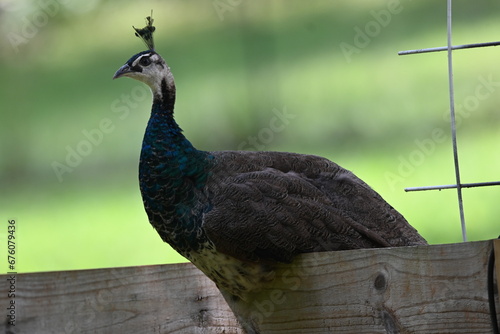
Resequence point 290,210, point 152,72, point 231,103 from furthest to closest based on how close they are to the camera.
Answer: point 231,103, point 152,72, point 290,210

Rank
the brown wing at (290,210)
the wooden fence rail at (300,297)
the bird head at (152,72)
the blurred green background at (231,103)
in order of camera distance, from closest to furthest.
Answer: the wooden fence rail at (300,297) < the brown wing at (290,210) < the bird head at (152,72) < the blurred green background at (231,103)

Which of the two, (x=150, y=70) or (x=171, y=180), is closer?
(x=171, y=180)

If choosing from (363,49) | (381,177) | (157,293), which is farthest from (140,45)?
(157,293)

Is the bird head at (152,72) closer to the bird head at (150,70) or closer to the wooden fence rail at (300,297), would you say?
the bird head at (150,70)

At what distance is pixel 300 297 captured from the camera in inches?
70.0

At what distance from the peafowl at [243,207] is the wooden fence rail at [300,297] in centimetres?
7

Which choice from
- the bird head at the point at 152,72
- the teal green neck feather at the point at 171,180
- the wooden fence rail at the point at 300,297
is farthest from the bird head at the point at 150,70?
the wooden fence rail at the point at 300,297

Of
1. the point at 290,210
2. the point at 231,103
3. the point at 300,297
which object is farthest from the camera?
the point at 231,103

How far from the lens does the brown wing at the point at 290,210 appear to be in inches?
71.5

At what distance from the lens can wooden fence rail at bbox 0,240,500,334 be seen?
1563 millimetres

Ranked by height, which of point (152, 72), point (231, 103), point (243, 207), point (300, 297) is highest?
point (231, 103)

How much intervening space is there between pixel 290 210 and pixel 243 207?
12 cm

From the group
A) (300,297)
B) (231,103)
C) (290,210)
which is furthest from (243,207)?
(231,103)

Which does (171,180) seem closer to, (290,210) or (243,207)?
(243,207)
